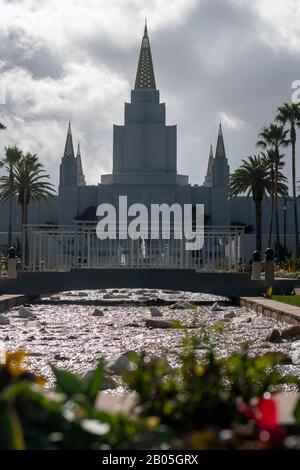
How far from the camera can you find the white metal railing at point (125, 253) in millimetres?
18281

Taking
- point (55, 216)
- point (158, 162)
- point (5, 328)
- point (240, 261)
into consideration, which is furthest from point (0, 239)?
point (5, 328)

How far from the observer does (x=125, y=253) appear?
19.1 metres

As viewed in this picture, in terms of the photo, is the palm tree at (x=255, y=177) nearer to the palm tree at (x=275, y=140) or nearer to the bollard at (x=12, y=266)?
the palm tree at (x=275, y=140)

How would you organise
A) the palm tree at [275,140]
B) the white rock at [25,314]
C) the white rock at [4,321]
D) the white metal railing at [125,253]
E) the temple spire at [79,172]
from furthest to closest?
1. the temple spire at [79,172]
2. the palm tree at [275,140]
3. the white metal railing at [125,253]
4. the white rock at [25,314]
5. the white rock at [4,321]

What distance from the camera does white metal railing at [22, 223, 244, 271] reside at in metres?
18.3

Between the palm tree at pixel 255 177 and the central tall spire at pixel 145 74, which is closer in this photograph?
the palm tree at pixel 255 177

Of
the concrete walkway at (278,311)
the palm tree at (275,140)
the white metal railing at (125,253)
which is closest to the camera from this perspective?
the concrete walkway at (278,311)

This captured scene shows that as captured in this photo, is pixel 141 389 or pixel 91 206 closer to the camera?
pixel 141 389

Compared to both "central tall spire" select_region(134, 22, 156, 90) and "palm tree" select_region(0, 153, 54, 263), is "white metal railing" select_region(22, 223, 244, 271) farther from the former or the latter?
"central tall spire" select_region(134, 22, 156, 90)

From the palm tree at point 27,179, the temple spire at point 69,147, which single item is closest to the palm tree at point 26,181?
the palm tree at point 27,179

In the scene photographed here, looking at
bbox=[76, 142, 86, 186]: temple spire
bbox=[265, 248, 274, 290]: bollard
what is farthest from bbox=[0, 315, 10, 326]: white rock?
bbox=[76, 142, 86, 186]: temple spire

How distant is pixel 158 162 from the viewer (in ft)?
252

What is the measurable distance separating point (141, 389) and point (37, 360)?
5671 mm

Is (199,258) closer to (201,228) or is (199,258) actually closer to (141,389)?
(201,228)
